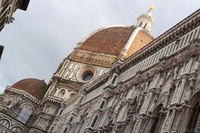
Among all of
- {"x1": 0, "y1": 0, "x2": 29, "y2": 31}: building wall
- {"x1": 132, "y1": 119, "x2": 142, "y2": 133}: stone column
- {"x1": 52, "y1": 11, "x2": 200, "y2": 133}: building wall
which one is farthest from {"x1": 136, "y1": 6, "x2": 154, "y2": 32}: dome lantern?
{"x1": 0, "y1": 0, "x2": 29, "y2": 31}: building wall

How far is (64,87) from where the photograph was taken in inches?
2576

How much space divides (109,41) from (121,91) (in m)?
41.8

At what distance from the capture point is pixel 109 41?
3039 inches

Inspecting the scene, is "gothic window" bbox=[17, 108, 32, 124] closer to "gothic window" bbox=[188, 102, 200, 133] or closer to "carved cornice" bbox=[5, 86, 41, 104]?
"carved cornice" bbox=[5, 86, 41, 104]

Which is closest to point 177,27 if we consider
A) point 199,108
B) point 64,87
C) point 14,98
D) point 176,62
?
point 176,62

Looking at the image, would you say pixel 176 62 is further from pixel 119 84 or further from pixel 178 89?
pixel 119 84

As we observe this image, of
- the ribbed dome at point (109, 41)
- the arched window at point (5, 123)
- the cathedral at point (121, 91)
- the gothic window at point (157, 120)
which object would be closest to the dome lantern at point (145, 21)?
the ribbed dome at point (109, 41)

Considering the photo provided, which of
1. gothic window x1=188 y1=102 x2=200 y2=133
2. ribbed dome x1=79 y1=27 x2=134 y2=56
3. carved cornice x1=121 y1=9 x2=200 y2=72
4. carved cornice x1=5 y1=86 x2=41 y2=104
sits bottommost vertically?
gothic window x1=188 y1=102 x2=200 y2=133

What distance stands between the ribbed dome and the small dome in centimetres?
1117

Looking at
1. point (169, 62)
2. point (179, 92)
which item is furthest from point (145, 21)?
point (179, 92)

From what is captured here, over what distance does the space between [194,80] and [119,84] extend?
48.3ft

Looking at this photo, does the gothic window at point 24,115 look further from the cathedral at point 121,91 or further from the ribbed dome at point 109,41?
the ribbed dome at point 109,41

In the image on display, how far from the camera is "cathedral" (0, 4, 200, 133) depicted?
24109mm

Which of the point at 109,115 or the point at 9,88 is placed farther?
the point at 9,88
